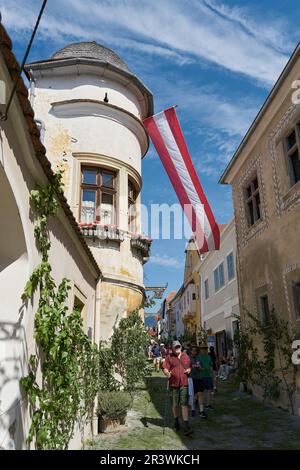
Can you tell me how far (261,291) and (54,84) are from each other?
27.9 feet

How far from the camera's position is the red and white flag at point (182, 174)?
10.9m

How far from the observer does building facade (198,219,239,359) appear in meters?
20.2

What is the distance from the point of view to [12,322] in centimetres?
371

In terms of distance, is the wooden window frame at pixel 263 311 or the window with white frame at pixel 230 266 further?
the window with white frame at pixel 230 266

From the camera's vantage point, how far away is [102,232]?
10148mm

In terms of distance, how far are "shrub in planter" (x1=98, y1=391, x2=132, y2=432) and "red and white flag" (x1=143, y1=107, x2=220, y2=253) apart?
15.7 ft

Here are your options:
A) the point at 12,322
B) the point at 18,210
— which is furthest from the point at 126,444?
the point at 18,210

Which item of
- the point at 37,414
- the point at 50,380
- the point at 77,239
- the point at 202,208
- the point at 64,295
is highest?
the point at 202,208

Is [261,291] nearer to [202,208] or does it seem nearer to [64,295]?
[202,208]

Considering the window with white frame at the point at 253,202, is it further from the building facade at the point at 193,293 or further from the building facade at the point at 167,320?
the building facade at the point at 167,320

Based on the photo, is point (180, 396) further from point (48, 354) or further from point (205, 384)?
point (48, 354)

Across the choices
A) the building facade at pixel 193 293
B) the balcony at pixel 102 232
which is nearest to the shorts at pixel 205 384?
the balcony at pixel 102 232

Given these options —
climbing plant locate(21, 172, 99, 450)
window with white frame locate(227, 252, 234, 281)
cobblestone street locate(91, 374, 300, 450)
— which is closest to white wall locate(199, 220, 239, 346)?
window with white frame locate(227, 252, 234, 281)

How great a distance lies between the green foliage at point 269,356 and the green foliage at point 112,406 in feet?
13.8
